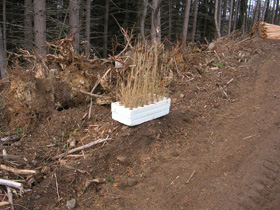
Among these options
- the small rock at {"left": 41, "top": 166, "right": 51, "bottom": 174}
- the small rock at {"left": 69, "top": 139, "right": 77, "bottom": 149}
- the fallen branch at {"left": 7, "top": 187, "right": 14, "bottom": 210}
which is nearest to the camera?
the fallen branch at {"left": 7, "top": 187, "right": 14, "bottom": 210}

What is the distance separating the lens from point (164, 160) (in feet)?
9.20

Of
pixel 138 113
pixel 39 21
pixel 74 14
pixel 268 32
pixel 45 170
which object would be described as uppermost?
pixel 74 14

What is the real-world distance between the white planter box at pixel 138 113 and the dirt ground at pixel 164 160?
4.3 inches

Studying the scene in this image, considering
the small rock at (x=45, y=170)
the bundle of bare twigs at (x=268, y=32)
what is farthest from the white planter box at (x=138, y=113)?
the bundle of bare twigs at (x=268, y=32)

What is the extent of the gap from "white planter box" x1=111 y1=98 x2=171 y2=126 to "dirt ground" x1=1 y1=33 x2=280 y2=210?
109mm

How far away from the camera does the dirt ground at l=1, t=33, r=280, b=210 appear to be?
2164 mm

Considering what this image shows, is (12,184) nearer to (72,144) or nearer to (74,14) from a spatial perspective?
(72,144)

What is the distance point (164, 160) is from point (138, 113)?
2.31 feet

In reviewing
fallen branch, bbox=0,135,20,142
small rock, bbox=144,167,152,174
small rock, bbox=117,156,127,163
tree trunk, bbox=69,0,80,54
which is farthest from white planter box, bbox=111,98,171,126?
tree trunk, bbox=69,0,80,54

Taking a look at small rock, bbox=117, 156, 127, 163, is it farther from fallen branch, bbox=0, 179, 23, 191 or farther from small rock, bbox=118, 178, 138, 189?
fallen branch, bbox=0, 179, 23, 191

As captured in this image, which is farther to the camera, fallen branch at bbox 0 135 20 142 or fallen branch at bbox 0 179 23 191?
fallen branch at bbox 0 135 20 142

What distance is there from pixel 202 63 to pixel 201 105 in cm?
217

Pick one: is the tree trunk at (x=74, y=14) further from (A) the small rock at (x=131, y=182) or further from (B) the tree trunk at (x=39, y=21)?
(A) the small rock at (x=131, y=182)

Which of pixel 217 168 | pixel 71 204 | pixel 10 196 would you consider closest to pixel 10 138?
pixel 10 196
